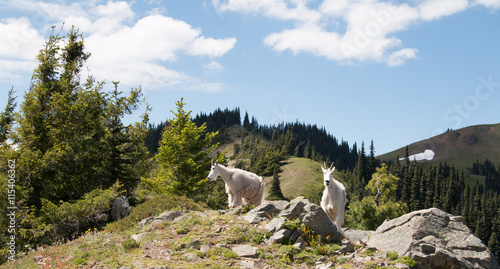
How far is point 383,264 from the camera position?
1122cm

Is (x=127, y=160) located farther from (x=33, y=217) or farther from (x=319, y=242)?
(x=319, y=242)

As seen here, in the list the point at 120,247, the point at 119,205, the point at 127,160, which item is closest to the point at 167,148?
the point at 127,160

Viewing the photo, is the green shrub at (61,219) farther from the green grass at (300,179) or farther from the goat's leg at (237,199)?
the green grass at (300,179)

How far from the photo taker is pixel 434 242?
12312mm

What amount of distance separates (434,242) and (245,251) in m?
6.49

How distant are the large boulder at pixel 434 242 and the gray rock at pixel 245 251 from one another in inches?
176

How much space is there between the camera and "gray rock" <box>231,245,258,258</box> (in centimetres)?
1192

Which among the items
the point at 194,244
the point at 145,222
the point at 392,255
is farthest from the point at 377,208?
the point at 194,244

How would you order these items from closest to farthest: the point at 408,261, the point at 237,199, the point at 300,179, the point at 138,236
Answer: the point at 408,261
the point at 138,236
the point at 237,199
the point at 300,179

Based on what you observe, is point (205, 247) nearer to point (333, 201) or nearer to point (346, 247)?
point (346, 247)

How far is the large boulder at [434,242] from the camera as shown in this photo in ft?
37.7

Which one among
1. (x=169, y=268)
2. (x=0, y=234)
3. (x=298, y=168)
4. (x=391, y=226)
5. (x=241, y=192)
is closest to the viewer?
(x=169, y=268)

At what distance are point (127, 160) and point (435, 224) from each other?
26.2m

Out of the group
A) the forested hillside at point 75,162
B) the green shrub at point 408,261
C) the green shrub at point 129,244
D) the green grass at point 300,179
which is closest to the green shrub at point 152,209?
the forested hillside at point 75,162
